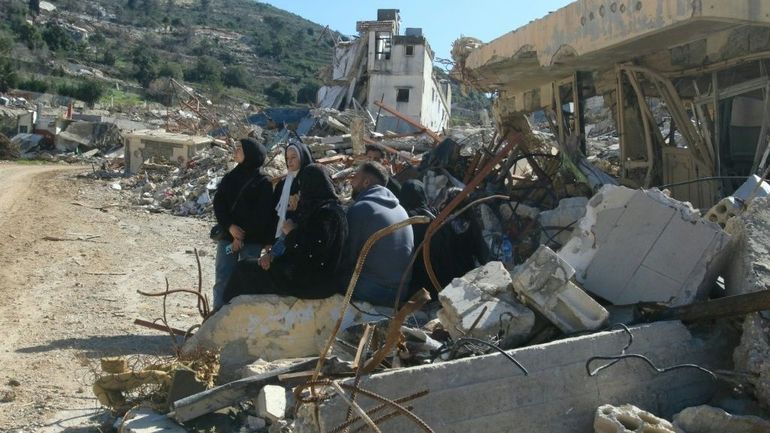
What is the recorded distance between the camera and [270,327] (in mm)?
5445

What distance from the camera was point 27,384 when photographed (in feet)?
16.2

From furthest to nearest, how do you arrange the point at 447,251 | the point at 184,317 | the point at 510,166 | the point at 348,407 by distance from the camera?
the point at 510,166 → the point at 184,317 → the point at 447,251 → the point at 348,407

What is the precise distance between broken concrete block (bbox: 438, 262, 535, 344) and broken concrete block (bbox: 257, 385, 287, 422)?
93cm

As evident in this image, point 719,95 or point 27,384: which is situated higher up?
point 719,95

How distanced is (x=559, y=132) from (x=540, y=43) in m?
A: 2.05

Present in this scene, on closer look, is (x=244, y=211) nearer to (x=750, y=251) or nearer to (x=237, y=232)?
(x=237, y=232)

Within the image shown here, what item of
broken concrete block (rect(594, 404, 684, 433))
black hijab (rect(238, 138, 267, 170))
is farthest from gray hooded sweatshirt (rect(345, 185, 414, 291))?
broken concrete block (rect(594, 404, 684, 433))

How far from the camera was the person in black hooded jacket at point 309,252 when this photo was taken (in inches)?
208

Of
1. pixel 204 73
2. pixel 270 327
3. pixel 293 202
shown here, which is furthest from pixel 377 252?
pixel 204 73

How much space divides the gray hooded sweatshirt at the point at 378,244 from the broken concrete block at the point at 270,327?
249mm

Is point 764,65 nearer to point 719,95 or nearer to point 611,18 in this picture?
point 719,95

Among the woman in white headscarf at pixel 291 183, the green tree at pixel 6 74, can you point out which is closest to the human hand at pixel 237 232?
the woman in white headscarf at pixel 291 183

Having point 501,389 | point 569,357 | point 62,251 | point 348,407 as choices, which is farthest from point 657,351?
point 62,251

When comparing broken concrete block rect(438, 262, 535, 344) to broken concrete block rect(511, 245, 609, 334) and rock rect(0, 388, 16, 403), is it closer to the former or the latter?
broken concrete block rect(511, 245, 609, 334)
